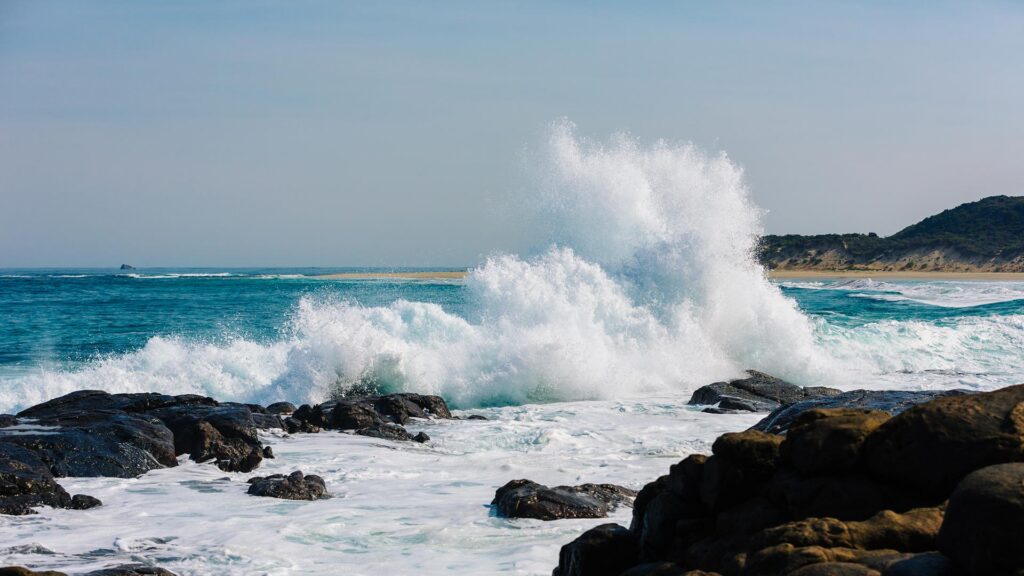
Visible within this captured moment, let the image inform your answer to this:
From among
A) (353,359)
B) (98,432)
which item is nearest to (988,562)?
(98,432)

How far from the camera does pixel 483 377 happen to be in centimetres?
1753

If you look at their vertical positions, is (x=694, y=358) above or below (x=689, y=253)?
below

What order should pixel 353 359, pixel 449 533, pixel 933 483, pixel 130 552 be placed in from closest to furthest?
pixel 933 483
pixel 130 552
pixel 449 533
pixel 353 359

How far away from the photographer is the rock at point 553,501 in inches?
304

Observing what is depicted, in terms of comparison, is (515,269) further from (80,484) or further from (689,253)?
(80,484)

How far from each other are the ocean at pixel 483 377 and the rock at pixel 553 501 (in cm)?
17

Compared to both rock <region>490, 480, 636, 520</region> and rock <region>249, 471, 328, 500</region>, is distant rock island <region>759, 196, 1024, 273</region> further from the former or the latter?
rock <region>249, 471, 328, 500</region>

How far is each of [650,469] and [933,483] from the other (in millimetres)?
5752

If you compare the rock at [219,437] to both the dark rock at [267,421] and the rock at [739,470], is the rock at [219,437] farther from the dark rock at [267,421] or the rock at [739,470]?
the rock at [739,470]

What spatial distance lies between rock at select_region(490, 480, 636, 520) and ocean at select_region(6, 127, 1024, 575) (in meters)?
0.17

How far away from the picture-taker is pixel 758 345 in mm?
20969

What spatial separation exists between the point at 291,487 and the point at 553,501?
269 centimetres

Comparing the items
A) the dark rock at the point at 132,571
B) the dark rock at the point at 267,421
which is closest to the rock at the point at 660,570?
the dark rock at the point at 132,571

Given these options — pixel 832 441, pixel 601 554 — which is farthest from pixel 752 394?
pixel 832 441
